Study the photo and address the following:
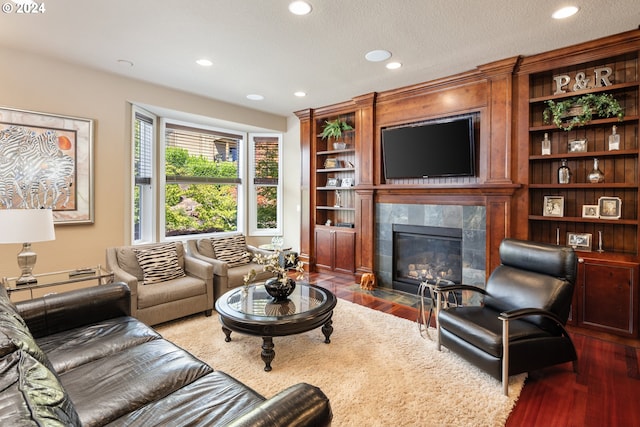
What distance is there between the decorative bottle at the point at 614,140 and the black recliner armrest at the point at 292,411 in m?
3.66

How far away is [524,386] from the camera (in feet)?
7.35

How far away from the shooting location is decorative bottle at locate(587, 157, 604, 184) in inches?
123

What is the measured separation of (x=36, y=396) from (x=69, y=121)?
145 inches

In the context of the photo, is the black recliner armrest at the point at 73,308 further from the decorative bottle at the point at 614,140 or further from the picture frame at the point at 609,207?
the decorative bottle at the point at 614,140

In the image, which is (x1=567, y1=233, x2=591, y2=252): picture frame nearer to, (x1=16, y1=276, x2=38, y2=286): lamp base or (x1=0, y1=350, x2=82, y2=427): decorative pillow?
(x1=0, y1=350, x2=82, y2=427): decorative pillow

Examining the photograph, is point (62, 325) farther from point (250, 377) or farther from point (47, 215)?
point (250, 377)

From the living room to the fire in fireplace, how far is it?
1.18 feet

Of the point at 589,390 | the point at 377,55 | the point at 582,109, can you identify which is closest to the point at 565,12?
the point at 582,109

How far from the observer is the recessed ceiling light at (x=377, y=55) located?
10.6ft

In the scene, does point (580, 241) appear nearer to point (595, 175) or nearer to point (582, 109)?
point (595, 175)

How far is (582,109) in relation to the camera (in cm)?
317

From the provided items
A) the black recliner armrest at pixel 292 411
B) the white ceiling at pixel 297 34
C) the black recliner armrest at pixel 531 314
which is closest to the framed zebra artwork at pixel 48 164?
the white ceiling at pixel 297 34

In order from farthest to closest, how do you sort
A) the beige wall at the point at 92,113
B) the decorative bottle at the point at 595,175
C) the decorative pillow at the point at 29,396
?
the beige wall at the point at 92,113, the decorative bottle at the point at 595,175, the decorative pillow at the point at 29,396

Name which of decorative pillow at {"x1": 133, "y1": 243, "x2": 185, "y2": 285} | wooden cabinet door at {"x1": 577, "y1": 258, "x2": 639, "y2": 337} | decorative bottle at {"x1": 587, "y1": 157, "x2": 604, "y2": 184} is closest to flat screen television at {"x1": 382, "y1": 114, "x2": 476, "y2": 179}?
decorative bottle at {"x1": 587, "y1": 157, "x2": 604, "y2": 184}
